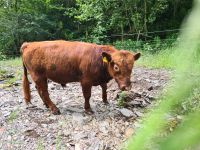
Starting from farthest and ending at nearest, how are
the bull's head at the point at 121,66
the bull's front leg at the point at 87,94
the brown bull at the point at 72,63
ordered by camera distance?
the bull's front leg at the point at 87,94, the brown bull at the point at 72,63, the bull's head at the point at 121,66

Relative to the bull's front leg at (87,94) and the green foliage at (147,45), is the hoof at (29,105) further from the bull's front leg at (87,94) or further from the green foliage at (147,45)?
the green foliage at (147,45)

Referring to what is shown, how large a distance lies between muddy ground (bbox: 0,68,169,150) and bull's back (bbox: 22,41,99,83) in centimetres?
51

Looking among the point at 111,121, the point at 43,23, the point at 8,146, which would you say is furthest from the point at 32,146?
the point at 43,23

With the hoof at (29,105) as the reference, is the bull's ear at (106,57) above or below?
above

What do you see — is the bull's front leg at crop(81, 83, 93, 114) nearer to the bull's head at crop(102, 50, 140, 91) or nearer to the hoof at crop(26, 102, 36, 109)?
the bull's head at crop(102, 50, 140, 91)

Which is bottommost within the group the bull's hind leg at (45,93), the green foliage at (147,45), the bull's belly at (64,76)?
the green foliage at (147,45)

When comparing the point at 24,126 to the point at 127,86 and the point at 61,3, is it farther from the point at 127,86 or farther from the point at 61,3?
the point at 61,3

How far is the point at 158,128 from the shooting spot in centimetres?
37

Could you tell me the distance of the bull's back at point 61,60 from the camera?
607cm

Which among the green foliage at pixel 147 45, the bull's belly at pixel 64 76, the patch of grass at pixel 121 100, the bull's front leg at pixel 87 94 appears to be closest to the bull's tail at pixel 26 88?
the bull's belly at pixel 64 76

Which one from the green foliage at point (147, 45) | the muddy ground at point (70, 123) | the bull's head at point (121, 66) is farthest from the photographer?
the green foliage at point (147, 45)

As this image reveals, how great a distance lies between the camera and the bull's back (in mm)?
6066

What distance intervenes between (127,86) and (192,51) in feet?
17.1

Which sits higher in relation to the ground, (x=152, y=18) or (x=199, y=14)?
(x=199, y=14)
